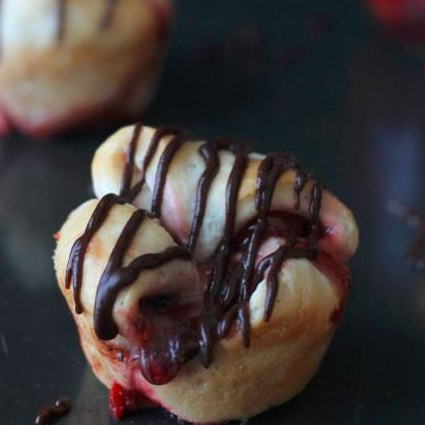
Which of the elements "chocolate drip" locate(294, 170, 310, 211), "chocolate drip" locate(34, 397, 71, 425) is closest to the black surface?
"chocolate drip" locate(34, 397, 71, 425)

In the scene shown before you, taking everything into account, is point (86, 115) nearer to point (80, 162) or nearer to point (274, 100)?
point (80, 162)

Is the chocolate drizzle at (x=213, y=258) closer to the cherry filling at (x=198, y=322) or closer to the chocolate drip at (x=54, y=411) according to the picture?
the cherry filling at (x=198, y=322)

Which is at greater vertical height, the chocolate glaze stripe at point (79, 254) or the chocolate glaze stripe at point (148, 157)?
the chocolate glaze stripe at point (148, 157)

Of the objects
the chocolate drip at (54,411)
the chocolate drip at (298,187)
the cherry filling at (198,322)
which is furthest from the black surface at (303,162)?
the chocolate drip at (298,187)

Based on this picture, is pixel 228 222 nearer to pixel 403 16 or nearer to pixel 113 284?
pixel 113 284

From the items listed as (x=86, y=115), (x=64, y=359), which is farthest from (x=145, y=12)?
(x=64, y=359)

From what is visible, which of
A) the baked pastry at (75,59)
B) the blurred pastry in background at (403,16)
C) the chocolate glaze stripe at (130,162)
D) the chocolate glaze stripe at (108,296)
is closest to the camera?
the chocolate glaze stripe at (108,296)
